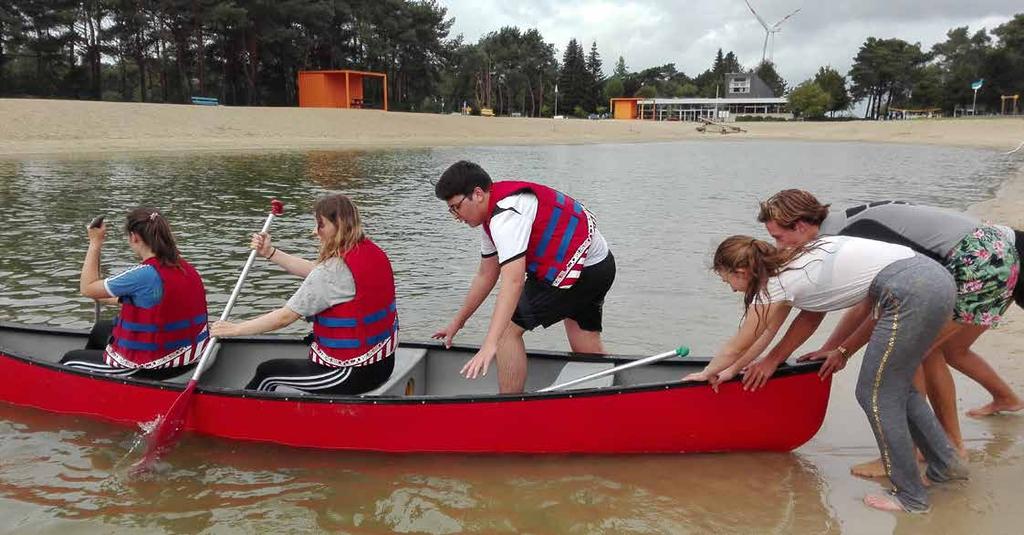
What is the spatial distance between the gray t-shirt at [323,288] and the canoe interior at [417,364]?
708mm

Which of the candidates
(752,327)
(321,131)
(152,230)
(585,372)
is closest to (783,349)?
(752,327)

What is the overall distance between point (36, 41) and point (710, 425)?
54.4 m

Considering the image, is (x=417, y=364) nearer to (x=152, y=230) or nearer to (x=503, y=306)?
(x=503, y=306)

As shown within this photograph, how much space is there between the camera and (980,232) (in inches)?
148

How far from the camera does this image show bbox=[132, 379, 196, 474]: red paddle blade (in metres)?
4.72

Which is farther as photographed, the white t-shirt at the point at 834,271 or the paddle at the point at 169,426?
the paddle at the point at 169,426

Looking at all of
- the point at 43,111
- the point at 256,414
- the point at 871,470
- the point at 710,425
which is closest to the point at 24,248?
the point at 256,414

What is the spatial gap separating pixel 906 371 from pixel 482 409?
2.27m

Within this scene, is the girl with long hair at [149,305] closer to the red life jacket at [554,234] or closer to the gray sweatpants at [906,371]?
the red life jacket at [554,234]

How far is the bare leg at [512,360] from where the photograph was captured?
15.2ft

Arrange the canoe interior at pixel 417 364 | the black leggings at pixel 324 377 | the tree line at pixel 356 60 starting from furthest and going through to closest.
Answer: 1. the tree line at pixel 356 60
2. the canoe interior at pixel 417 364
3. the black leggings at pixel 324 377

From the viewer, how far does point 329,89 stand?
5219 centimetres

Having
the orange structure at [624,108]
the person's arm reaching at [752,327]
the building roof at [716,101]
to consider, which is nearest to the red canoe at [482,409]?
the person's arm reaching at [752,327]

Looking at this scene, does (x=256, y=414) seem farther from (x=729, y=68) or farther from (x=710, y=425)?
(x=729, y=68)
